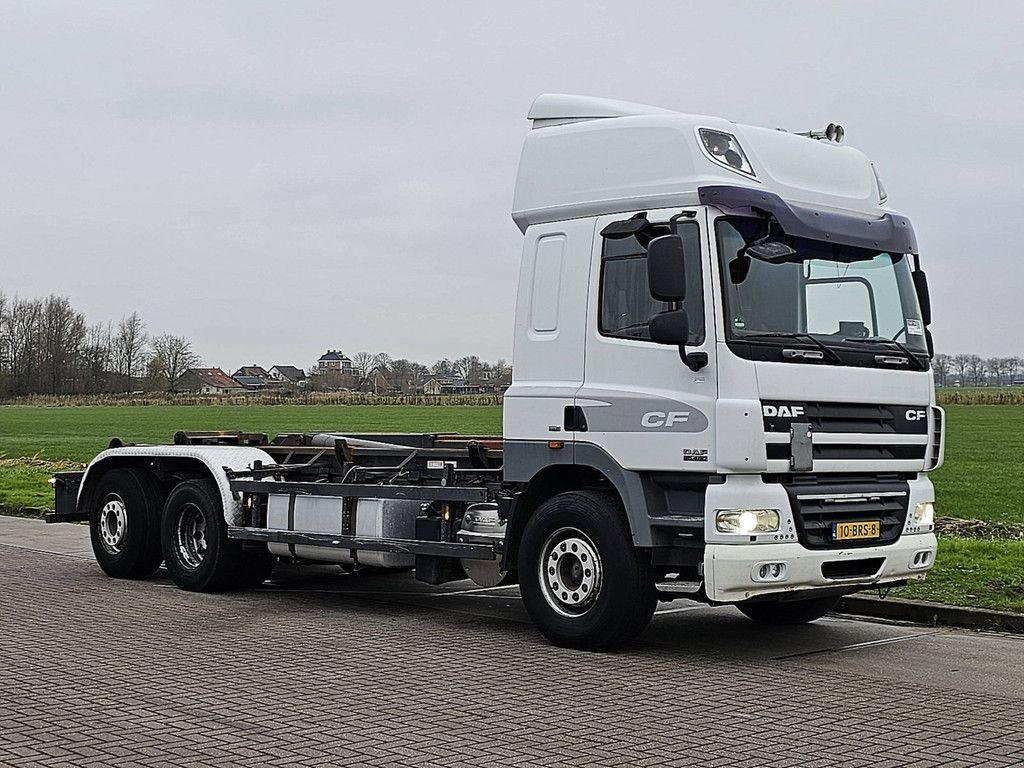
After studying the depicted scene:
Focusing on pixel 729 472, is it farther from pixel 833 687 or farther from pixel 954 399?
pixel 954 399

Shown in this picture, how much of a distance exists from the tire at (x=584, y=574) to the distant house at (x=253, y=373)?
561ft

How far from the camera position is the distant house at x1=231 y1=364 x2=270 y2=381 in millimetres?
180875

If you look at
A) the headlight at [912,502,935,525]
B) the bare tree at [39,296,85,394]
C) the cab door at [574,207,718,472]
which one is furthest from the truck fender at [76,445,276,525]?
the bare tree at [39,296,85,394]

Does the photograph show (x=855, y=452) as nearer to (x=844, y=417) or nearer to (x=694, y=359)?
(x=844, y=417)

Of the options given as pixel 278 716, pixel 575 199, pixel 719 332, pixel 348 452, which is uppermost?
pixel 575 199

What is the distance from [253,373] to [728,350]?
7087 inches

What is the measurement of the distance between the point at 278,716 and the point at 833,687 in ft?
10.8

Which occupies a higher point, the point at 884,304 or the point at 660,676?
the point at 884,304

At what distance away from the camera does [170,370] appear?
421ft

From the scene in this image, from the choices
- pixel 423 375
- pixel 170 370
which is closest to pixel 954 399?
pixel 423 375

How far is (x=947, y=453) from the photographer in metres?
40.8

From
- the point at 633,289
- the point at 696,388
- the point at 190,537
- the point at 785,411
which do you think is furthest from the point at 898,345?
the point at 190,537

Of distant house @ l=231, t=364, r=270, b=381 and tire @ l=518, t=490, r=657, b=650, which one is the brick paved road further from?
Answer: distant house @ l=231, t=364, r=270, b=381

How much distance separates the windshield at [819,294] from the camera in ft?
29.7
